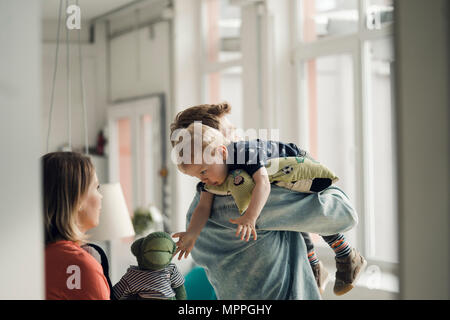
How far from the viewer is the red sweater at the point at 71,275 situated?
0.79 m

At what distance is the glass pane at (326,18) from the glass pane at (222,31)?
51 centimetres

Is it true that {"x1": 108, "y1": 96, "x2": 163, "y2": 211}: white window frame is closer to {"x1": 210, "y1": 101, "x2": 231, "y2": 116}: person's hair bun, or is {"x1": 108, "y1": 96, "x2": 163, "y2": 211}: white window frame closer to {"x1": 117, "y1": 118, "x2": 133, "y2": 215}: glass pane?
{"x1": 117, "y1": 118, "x2": 133, "y2": 215}: glass pane

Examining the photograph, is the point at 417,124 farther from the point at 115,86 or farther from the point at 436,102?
the point at 115,86

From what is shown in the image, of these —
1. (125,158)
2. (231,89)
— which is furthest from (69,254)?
(125,158)

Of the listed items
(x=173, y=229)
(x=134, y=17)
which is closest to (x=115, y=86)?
(x=134, y=17)

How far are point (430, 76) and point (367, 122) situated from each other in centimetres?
145

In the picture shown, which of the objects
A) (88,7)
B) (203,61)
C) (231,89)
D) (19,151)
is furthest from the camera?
(203,61)

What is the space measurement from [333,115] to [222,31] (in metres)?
0.91

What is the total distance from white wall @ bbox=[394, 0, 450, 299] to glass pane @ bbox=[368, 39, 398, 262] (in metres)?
1.46

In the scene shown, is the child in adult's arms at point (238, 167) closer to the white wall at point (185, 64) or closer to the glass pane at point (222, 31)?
the glass pane at point (222, 31)

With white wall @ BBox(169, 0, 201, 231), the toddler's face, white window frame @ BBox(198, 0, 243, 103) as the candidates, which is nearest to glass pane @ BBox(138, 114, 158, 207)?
white wall @ BBox(169, 0, 201, 231)

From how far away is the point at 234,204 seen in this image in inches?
35.8

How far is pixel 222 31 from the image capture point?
2676mm

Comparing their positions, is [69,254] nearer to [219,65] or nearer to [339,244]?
[339,244]
